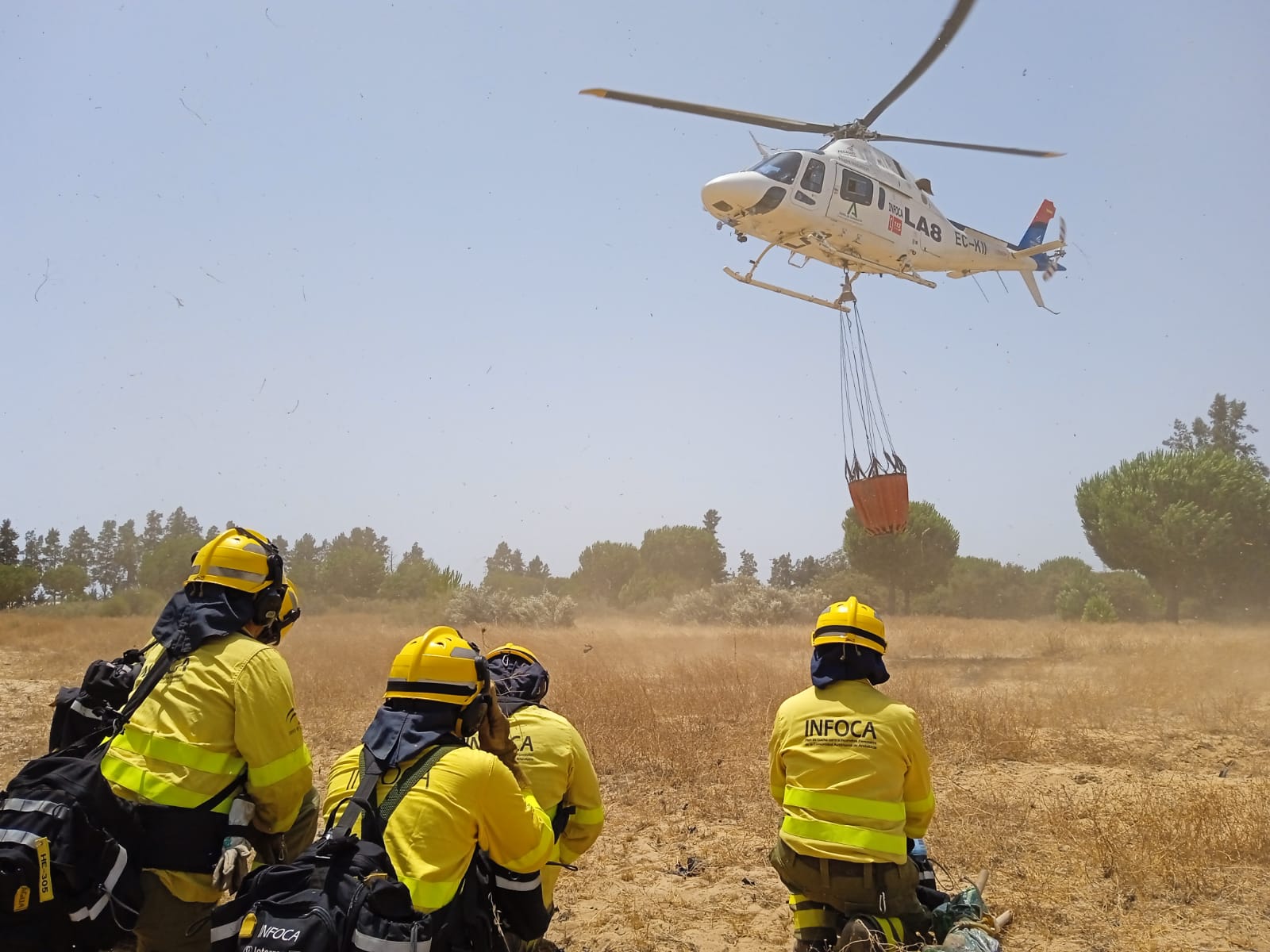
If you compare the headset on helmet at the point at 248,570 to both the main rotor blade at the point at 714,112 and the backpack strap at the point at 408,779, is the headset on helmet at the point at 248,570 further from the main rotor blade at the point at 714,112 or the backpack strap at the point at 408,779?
the main rotor blade at the point at 714,112

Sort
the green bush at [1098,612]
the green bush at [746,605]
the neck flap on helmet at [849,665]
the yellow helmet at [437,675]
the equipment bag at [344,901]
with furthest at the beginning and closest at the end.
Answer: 1. the green bush at [1098,612]
2. the green bush at [746,605]
3. the neck flap on helmet at [849,665]
4. the yellow helmet at [437,675]
5. the equipment bag at [344,901]

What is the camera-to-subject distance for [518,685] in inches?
151

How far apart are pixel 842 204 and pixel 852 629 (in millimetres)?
13234

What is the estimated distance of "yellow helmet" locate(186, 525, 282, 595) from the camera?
335cm

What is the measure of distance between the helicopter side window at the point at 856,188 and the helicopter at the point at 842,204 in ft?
0.05

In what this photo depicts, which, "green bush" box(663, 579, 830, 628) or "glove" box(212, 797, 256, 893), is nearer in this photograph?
"glove" box(212, 797, 256, 893)

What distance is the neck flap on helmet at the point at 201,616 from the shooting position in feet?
10.5

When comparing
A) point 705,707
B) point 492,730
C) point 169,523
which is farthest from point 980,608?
point 169,523

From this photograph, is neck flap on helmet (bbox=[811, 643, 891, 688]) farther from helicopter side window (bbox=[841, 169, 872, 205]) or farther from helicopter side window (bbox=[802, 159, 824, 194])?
helicopter side window (bbox=[841, 169, 872, 205])

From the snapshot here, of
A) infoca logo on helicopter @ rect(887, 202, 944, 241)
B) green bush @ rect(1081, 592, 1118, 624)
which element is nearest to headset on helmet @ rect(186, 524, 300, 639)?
infoca logo on helicopter @ rect(887, 202, 944, 241)

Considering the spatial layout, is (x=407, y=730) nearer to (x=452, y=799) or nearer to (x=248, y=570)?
(x=452, y=799)

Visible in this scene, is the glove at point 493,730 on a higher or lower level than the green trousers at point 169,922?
higher

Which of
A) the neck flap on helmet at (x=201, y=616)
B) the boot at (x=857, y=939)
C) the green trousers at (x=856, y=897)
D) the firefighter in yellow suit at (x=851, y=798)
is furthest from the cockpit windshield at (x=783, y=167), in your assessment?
the boot at (x=857, y=939)

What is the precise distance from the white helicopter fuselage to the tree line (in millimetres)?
13862
